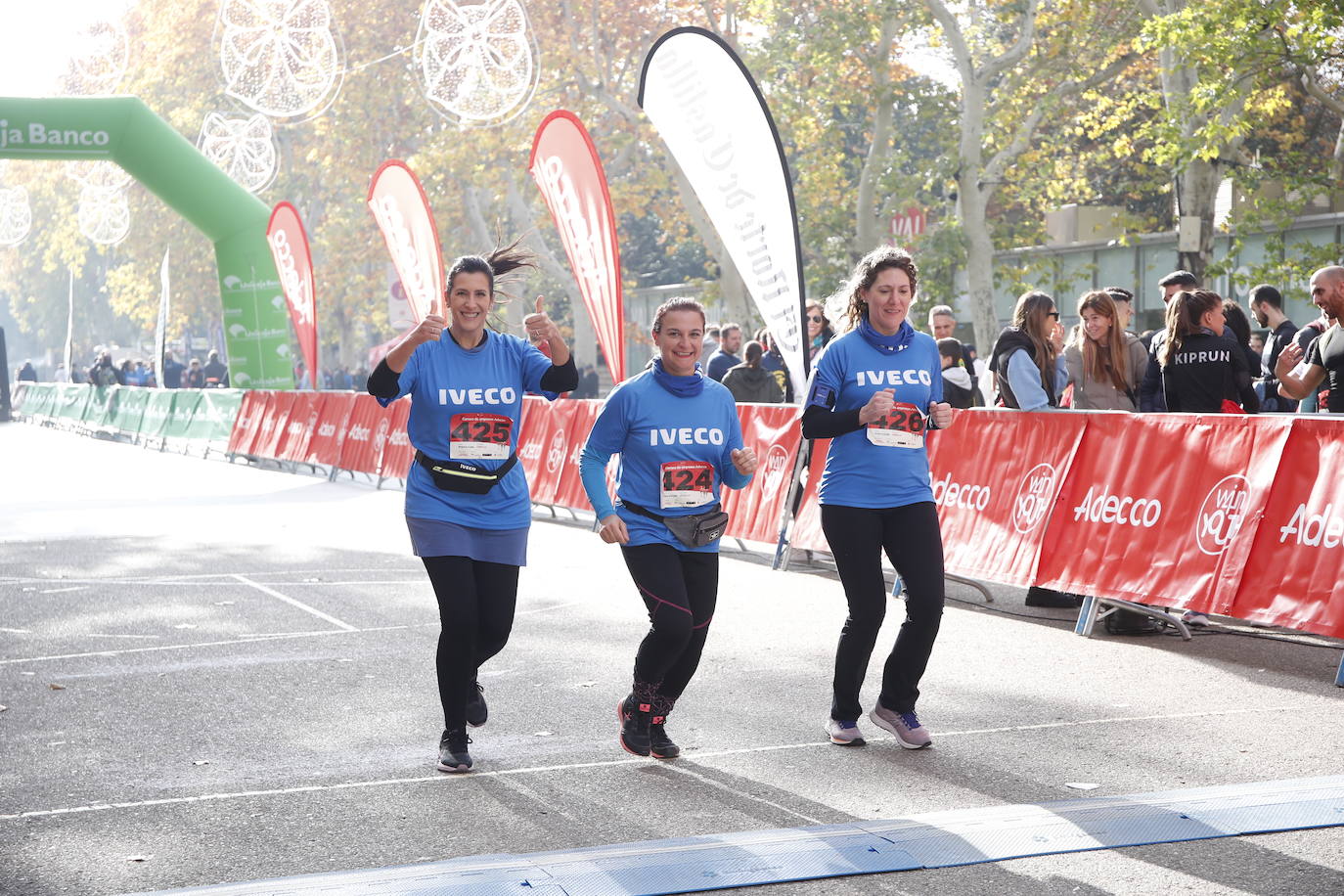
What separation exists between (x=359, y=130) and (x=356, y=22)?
284cm

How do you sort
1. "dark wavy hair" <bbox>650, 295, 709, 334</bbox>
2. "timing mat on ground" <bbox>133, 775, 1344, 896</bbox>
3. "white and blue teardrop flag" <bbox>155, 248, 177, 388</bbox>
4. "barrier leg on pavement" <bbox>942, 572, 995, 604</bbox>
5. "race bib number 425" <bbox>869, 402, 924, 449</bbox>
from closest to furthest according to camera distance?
"timing mat on ground" <bbox>133, 775, 1344, 896</bbox>, "dark wavy hair" <bbox>650, 295, 709, 334</bbox>, "race bib number 425" <bbox>869, 402, 924, 449</bbox>, "barrier leg on pavement" <bbox>942, 572, 995, 604</bbox>, "white and blue teardrop flag" <bbox>155, 248, 177, 388</bbox>

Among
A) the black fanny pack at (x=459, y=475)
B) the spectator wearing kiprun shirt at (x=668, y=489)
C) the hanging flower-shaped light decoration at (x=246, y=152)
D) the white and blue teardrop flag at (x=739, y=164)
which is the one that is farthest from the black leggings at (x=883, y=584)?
the hanging flower-shaped light decoration at (x=246, y=152)

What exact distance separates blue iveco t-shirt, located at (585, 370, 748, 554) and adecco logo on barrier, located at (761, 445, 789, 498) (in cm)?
656

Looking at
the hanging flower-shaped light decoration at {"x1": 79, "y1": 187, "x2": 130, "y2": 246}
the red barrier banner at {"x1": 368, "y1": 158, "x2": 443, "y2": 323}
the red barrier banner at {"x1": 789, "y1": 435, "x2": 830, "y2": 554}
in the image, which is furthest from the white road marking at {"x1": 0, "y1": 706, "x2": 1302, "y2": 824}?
the hanging flower-shaped light decoration at {"x1": 79, "y1": 187, "x2": 130, "y2": 246}

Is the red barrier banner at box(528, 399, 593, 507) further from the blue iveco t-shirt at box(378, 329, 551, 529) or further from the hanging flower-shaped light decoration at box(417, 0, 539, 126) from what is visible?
the blue iveco t-shirt at box(378, 329, 551, 529)

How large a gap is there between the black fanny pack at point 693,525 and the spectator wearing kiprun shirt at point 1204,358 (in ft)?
14.7

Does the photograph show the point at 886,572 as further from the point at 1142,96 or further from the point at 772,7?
the point at 772,7

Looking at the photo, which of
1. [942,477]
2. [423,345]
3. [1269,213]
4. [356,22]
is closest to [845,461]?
[423,345]

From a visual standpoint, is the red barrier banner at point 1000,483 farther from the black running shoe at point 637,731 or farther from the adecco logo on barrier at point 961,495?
the black running shoe at point 637,731

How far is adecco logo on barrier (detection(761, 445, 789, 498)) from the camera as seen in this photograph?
12773mm

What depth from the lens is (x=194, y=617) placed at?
10180 millimetres

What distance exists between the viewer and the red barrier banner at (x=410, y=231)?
21484 millimetres

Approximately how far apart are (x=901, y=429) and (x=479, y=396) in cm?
158

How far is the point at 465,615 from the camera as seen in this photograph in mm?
5992
